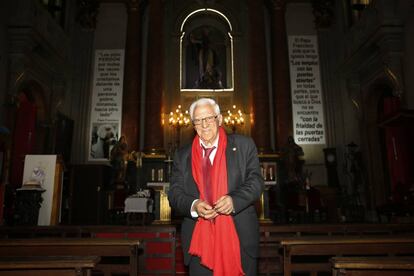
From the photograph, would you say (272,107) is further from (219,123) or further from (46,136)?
(219,123)

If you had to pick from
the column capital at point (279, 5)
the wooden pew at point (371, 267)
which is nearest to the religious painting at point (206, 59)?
the column capital at point (279, 5)

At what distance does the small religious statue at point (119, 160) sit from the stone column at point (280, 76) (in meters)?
4.47

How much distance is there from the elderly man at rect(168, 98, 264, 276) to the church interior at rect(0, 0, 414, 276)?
4.49 meters

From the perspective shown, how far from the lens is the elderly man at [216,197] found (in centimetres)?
183

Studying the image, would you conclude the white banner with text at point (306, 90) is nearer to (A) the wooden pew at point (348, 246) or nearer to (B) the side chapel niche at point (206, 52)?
(B) the side chapel niche at point (206, 52)

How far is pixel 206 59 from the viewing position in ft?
39.6

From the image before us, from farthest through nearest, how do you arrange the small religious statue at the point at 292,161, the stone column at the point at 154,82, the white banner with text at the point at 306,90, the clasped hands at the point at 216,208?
the white banner with text at the point at 306,90, the stone column at the point at 154,82, the small religious statue at the point at 292,161, the clasped hands at the point at 216,208

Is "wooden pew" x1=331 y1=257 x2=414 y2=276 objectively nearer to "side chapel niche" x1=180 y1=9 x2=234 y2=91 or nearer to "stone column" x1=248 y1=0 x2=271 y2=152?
"stone column" x1=248 y1=0 x2=271 y2=152

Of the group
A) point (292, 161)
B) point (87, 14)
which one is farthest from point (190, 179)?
point (87, 14)

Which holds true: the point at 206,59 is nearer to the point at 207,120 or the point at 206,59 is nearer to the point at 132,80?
the point at 132,80

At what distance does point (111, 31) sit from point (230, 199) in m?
11.1

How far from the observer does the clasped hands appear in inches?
70.0

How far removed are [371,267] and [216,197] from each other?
993mm

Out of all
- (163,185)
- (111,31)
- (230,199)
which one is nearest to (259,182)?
(230,199)
